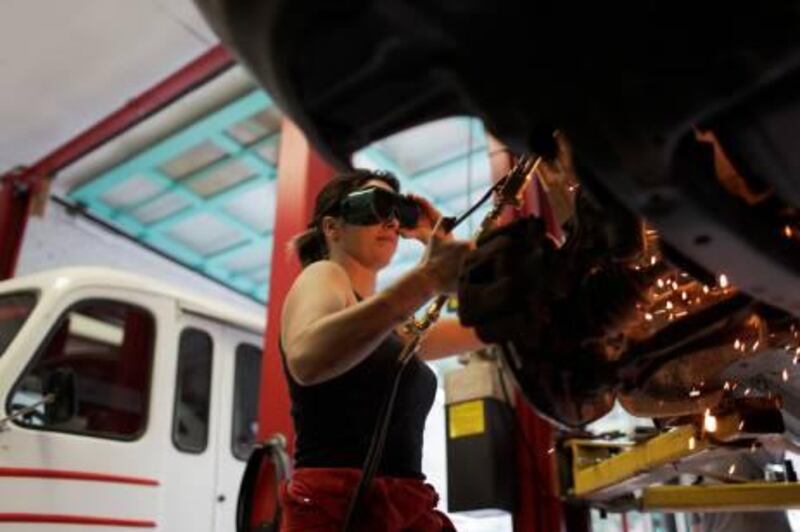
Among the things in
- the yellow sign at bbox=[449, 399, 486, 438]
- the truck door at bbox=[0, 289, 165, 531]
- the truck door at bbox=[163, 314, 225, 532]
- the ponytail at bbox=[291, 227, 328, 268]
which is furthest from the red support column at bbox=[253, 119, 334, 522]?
the ponytail at bbox=[291, 227, 328, 268]

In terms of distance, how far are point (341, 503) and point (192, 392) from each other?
7.69ft

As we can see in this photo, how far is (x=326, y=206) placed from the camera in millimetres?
1803

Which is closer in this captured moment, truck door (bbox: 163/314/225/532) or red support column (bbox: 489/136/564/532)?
red support column (bbox: 489/136/564/532)

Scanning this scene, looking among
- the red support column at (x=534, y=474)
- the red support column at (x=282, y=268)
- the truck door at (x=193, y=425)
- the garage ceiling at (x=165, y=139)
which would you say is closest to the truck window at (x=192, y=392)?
the truck door at (x=193, y=425)

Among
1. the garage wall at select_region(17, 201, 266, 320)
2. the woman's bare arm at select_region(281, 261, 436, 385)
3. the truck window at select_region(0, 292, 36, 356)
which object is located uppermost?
the garage wall at select_region(17, 201, 266, 320)

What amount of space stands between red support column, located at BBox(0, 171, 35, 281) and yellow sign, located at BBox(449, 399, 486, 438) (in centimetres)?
388

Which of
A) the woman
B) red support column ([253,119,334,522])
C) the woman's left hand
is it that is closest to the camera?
the woman

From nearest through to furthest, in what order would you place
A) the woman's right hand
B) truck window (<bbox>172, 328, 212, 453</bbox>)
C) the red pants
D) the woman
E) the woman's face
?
the woman's right hand < the woman < the red pants < the woman's face < truck window (<bbox>172, 328, 212, 453</bbox>)

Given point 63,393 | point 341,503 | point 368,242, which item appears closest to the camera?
point 341,503

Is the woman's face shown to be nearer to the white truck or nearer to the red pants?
the red pants

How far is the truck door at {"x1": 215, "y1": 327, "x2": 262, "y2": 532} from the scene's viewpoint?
3580mm

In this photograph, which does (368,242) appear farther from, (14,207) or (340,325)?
(14,207)

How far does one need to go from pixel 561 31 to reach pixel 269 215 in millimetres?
5332

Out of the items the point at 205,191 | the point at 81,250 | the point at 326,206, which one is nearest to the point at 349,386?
the point at 326,206
